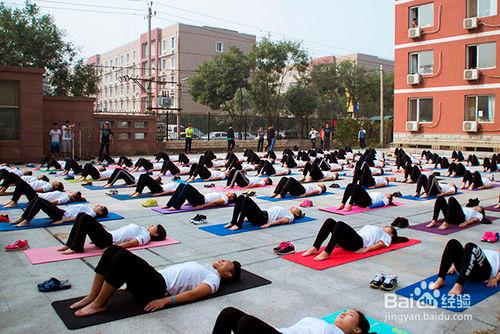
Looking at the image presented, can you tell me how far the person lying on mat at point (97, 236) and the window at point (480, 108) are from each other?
80.2 ft

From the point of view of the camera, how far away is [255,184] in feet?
43.7

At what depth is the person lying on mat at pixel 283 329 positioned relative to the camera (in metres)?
3.21

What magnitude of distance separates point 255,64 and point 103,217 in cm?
2993

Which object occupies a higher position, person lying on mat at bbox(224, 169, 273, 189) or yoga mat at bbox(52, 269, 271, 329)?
person lying on mat at bbox(224, 169, 273, 189)

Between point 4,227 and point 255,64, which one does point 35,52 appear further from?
point 4,227

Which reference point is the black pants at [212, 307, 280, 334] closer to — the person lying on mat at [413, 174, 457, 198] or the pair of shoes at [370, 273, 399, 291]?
the pair of shoes at [370, 273, 399, 291]

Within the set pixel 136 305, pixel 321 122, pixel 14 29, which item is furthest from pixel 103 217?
pixel 321 122

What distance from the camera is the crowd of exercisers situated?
4410 millimetres

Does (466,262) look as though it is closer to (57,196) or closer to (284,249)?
(284,249)

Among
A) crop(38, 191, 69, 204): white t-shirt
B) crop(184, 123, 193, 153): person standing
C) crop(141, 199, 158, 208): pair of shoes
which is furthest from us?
crop(184, 123, 193, 153): person standing

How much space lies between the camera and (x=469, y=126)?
1048 inches

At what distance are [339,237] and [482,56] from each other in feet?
80.1

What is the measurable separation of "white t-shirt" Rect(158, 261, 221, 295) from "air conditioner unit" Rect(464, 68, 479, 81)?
25352 mm

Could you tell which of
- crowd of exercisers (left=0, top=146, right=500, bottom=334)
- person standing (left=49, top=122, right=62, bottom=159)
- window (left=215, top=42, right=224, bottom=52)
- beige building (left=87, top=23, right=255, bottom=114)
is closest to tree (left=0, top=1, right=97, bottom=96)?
person standing (left=49, top=122, right=62, bottom=159)
